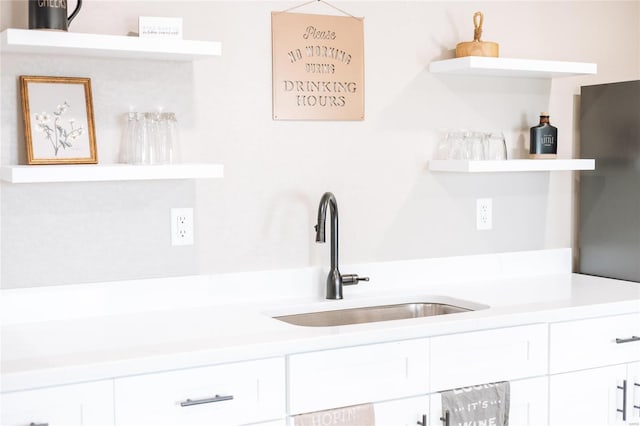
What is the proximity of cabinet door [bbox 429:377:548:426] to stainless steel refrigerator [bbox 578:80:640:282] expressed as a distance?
32.8 inches

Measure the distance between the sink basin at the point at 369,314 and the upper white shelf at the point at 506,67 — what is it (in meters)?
0.85

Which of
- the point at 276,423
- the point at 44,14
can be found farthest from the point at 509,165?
the point at 44,14

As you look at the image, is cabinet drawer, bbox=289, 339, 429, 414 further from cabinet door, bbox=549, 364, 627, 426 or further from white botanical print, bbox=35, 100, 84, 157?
white botanical print, bbox=35, 100, 84, 157

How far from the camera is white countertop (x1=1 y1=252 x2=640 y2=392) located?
195 cm

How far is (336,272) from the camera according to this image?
2738mm

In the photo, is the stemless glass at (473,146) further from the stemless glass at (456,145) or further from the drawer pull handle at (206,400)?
the drawer pull handle at (206,400)

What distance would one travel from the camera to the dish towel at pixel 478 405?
93.0 inches

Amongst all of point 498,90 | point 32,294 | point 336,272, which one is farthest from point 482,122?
point 32,294

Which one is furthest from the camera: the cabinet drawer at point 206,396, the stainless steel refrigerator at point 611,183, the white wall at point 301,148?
the stainless steel refrigerator at point 611,183

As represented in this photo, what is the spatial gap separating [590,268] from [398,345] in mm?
1367

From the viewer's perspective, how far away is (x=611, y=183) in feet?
10.5

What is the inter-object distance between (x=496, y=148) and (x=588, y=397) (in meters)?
0.98

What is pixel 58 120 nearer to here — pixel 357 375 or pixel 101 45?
pixel 101 45

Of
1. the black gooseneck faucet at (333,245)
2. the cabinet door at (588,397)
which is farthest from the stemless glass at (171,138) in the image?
the cabinet door at (588,397)
